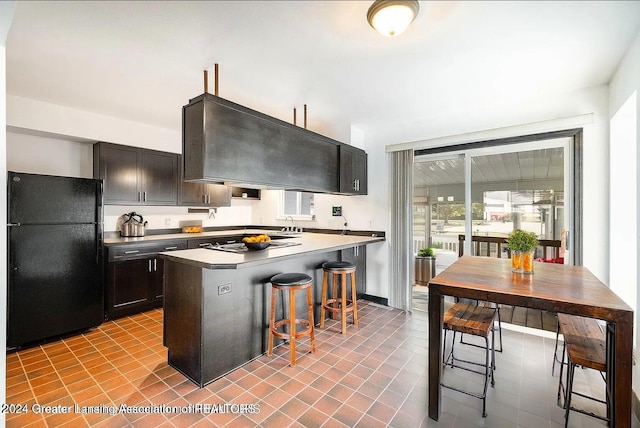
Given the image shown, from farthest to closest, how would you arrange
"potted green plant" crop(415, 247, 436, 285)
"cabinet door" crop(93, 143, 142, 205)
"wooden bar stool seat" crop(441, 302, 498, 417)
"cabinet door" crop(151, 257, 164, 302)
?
"potted green plant" crop(415, 247, 436, 285), "cabinet door" crop(151, 257, 164, 302), "cabinet door" crop(93, 143, 142, 205), "wooden bar stool seat" crop(441, 302, 498, 417)

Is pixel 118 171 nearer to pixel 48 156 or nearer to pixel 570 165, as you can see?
pixel 48 156

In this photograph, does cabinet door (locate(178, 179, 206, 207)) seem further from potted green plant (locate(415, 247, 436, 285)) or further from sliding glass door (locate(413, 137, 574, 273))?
potted green plant (locate(415, 247, 436, 285))

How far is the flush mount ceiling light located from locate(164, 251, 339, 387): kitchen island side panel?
→ 201cm

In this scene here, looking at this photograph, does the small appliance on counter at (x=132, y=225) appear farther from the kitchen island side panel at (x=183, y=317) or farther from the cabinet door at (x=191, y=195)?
the kitchen island side panel at (x=183, y=317)

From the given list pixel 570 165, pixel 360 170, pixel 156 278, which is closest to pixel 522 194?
pixel 570 165

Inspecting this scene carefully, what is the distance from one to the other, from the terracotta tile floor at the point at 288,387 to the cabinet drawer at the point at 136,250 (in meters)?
0.91

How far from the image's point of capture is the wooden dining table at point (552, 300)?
1.43 m

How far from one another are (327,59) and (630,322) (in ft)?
8.00

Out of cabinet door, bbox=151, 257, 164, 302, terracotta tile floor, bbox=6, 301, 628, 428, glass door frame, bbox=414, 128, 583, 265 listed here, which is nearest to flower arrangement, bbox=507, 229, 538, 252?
terracotta tile floor, bbox=6, 301, 628, 428

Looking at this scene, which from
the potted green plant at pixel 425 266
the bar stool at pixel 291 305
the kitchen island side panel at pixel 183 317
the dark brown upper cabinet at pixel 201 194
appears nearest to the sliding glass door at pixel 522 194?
the potted green plant at pixel 425 266

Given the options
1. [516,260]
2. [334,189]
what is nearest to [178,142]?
[334,189]

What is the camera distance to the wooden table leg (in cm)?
184

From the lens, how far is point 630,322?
4.55 ft

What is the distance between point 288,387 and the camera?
2.18 metres
